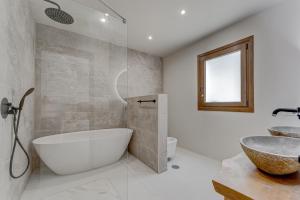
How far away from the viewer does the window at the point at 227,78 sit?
2.15 metres

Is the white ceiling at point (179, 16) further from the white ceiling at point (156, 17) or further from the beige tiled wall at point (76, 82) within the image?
the beige tiled wall at point (76, 82)

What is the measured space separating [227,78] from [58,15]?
296 centimetres

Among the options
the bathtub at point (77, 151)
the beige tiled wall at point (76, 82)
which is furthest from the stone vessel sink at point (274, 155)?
the beige tiled wall at point (76, 82)

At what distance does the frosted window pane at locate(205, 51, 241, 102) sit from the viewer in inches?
91.5

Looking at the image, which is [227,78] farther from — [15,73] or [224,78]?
[15,73]

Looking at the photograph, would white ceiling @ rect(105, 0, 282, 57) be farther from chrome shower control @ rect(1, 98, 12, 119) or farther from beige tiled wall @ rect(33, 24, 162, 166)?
chrome shower control @ rect(1, 98, 12, 119)

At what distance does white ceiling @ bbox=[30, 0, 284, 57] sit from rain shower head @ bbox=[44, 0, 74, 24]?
0.19ft

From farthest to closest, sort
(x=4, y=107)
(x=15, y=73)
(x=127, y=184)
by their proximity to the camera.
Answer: (x=127, y=184) < (x=15, y=73) < (x=4, y=107)

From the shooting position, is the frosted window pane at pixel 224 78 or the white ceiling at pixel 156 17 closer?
the white ceiling at pixel 156 17

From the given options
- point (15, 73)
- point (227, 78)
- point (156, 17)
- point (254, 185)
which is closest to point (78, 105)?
point (15, 73)

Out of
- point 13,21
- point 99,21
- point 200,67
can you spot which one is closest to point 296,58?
point 200,67

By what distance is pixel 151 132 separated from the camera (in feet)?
7.54

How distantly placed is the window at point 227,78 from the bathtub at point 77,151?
1809mm

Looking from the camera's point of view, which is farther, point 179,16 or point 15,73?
point 179,16
